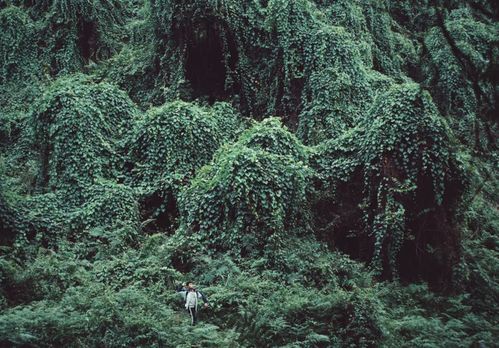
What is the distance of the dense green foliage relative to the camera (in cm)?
715

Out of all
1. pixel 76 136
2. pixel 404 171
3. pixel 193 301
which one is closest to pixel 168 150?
pixel 76 136

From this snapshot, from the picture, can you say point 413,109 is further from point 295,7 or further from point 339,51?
point 295,7

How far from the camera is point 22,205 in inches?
400

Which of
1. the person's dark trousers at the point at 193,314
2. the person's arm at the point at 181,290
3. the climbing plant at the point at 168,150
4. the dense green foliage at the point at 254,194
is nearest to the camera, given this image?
the dense green foliage at the point at 254,194

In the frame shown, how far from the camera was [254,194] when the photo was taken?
31.1 feet

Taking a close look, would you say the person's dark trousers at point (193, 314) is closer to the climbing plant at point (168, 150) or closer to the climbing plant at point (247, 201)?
the climbing plant at point (247, 201)

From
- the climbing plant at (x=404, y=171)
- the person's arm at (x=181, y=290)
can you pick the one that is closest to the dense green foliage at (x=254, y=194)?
the climbing plant at (x=404, y=171)

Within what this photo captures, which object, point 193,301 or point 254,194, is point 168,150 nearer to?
point 254,194

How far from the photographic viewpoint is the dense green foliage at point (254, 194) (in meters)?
7.15

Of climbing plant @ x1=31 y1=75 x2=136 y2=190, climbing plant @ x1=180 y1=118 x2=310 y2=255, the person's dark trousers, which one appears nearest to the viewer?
the person's dark trousers

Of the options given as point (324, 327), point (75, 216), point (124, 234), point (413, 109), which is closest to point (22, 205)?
point (75, 216)

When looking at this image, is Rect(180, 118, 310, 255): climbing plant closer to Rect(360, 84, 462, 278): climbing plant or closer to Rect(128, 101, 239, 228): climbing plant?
Rect(128, 101, 239, 228): climbing plant

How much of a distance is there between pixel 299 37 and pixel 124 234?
24.1 feet

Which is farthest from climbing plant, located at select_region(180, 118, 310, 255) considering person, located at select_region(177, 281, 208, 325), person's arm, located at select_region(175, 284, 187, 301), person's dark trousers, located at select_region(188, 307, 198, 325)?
person's dark trousers, located at select_region(188, 307, 198, 325)
